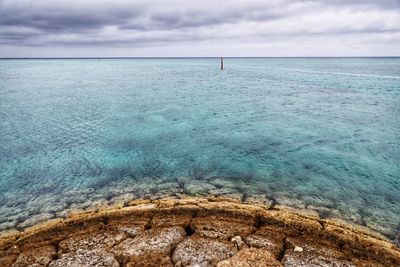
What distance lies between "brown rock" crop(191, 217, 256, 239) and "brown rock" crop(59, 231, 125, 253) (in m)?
2.25

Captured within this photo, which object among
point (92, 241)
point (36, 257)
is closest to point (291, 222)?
point (92, 241)

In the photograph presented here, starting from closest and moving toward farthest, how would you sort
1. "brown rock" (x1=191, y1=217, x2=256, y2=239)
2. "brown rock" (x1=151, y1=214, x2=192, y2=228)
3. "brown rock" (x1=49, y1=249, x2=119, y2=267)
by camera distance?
1. "brown rock" (x1=49, y1=249, x2=119, y2=267)
2. "brown rock" (x1=191, y1=217, x2=256, y2=239)
3. "brown rock" (x1=151, y1=214, x2=192, y2=228)

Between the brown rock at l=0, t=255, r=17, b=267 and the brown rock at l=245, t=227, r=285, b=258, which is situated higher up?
the brown rock at l=245, t=227, r=285, b=258

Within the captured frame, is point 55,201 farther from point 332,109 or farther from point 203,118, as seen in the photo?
point 332,109

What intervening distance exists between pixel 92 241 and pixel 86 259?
0.91m

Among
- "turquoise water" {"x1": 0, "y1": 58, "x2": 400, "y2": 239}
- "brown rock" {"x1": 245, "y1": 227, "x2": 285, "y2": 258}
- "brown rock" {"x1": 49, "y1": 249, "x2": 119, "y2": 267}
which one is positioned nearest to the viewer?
"brown rock" {"x1": 49, "y1": 249, "x2": 119, "y2": 267}

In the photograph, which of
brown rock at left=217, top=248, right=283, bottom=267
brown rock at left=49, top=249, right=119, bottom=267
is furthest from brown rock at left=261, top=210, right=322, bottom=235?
brown rock at left=49, top=249, right=119, bottom=267

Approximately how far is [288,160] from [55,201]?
11.8m

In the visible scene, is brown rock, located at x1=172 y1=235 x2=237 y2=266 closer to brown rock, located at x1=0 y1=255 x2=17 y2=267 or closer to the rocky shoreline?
the rocky shoreline

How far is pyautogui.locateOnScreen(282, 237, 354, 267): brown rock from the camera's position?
7750mm

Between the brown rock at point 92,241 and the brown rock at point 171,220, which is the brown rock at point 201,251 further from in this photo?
the brown rock at point 92,241

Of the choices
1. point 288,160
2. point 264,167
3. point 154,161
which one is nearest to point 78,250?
point 154,161

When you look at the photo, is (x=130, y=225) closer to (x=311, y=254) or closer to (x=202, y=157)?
(x=311, y=254)

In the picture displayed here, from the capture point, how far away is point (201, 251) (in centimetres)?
810
